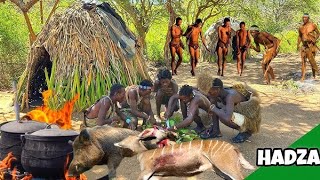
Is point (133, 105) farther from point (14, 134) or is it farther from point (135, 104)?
point (14, 134)

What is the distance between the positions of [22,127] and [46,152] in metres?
0.57

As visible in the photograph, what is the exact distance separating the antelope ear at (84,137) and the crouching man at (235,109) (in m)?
2.60

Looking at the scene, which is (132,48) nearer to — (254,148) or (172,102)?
(172,102)

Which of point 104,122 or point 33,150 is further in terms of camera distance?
point 104,122

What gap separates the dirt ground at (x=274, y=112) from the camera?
5.92 meters

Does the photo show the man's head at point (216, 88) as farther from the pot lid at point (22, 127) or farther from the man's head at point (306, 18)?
the man's head at point (306, 18)

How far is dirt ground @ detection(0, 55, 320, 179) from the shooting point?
5922mm

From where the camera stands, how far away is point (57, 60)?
8578mm

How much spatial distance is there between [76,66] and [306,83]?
649cm

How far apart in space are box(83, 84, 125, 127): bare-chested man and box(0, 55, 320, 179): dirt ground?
663mm

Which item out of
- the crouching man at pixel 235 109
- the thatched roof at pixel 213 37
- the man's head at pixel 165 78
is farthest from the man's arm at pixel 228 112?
the thatched roof at pixel 213 37

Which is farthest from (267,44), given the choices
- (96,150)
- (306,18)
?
(96,150)

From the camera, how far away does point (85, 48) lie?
27.7 ft

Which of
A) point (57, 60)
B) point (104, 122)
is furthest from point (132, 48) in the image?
point (104, 122)
